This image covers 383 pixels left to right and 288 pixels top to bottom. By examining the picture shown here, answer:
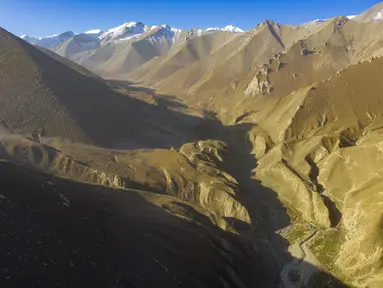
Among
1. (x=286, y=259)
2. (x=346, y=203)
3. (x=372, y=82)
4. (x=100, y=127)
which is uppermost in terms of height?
(x=372, y=82)

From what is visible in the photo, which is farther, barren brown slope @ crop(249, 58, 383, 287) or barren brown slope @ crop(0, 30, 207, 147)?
barren brown slope @ crop(0, 30, 207, 147)

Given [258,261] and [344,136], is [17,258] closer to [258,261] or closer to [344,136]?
[258,261]

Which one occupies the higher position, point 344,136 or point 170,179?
point 344,136

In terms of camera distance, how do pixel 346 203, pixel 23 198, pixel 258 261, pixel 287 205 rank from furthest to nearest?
1. pixel 287 205
2. pixel 346 203
3. pixel 258 261
4. pixel 23 198

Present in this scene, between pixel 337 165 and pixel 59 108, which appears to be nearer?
pixel 337 165

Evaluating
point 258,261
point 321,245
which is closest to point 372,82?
point 321,245

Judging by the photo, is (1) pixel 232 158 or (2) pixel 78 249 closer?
(2) pixel 78 249

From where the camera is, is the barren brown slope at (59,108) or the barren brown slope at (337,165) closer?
the barren brown slope at (337,165)

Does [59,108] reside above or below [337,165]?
above
